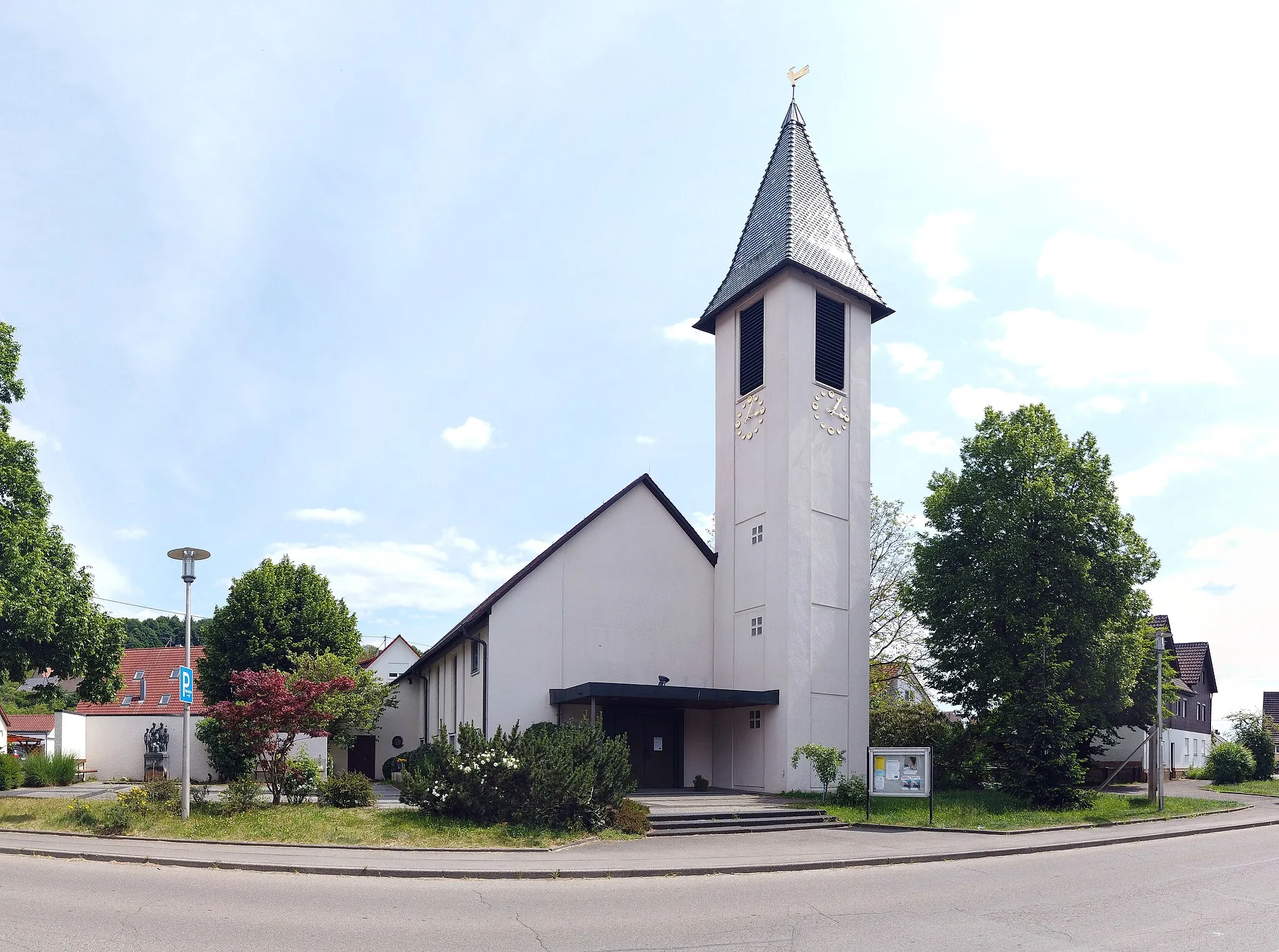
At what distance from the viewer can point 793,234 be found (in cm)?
3002

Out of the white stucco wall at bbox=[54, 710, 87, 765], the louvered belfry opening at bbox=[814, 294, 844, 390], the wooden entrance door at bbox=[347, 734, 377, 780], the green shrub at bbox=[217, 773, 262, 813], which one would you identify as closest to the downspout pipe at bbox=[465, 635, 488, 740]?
the green shrub at bbox=[217, 773, 262, 813]

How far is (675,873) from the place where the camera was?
47.9 feet

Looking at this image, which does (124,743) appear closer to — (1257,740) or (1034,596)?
(1034,596)

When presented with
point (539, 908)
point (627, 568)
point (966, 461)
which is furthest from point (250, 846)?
point (966, 461)

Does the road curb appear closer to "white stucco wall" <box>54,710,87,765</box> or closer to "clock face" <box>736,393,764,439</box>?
"clock face" <box>736,393,764,439</box>

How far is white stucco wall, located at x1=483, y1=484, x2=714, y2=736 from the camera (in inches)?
1061

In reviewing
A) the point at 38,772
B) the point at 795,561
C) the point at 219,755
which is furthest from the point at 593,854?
the point at 219,755

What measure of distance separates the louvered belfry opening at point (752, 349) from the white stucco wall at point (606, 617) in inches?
185

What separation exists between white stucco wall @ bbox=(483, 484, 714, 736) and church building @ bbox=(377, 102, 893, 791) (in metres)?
0.05

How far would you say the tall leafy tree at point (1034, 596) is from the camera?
26859 mm

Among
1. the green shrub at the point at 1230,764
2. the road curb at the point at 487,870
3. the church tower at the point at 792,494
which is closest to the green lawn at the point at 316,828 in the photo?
the road curb at the point at 487,870

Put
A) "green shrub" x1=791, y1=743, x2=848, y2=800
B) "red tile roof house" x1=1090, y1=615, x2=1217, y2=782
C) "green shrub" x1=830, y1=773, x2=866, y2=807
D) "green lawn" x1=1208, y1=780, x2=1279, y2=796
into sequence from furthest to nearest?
"red tile roof house" x1=1090, y1=615, x2=1217, y2=782, "green lawn" x1=1208, y1=780, x2=1279, y2=796, "green shrub" x1=791, y1=743, x2=848, y2=800, "green shrub" x1=830, y1=773, x2=866, y2=807

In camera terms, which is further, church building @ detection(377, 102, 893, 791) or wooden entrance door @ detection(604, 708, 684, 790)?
wooden entrance door @ detection(604, 708, 684, 790)

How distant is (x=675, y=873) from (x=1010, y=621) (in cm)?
1726
